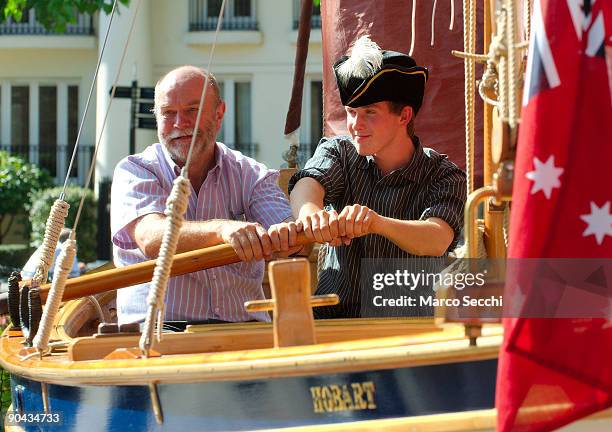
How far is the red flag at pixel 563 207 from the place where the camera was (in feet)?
8.55

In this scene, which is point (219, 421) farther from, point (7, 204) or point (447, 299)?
point (7, 204)

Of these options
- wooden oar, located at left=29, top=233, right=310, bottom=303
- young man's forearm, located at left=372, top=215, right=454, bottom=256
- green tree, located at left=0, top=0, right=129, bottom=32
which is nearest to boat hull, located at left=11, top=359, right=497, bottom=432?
wooden oar, located at left=29, top=233, right=310, bottom=303

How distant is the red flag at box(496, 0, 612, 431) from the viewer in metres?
2.61

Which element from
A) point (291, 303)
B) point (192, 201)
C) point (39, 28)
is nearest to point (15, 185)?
point (39, 28)

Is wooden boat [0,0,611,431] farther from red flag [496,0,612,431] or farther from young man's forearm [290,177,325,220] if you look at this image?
young man's forearm [290,177,325,220]

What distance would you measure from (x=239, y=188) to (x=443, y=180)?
0.73m

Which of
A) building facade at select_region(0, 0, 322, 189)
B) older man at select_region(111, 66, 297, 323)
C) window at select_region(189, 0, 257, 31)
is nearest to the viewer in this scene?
older man at select_region(111, 66, 297, 323)

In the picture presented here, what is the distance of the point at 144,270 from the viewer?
352 centimetres

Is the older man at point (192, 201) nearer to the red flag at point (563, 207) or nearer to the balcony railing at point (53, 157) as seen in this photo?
the red flag at point (563, 207)

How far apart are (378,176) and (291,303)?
3.02ft

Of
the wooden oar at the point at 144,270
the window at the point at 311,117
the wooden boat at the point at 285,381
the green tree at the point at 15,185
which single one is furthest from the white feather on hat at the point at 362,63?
the window at the point at 311,117

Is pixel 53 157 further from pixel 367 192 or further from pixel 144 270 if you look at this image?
pixel 144 270

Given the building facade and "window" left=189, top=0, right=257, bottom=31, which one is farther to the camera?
"window" left=189, top=0, right=257, bottom=31

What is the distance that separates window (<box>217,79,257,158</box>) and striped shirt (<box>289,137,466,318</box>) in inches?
686
